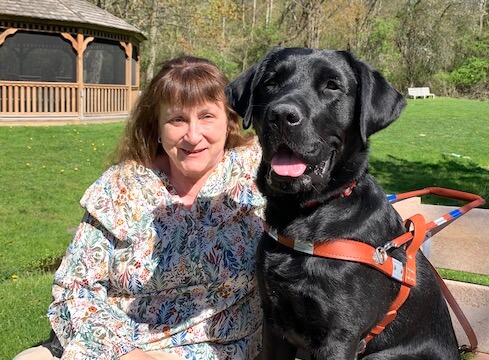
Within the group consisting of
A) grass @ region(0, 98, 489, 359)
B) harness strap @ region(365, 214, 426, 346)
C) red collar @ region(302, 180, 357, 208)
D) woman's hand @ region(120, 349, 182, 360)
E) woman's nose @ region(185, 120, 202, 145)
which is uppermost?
woman's nose @ region(185, 120, 202, 145)

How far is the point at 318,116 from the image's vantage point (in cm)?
226

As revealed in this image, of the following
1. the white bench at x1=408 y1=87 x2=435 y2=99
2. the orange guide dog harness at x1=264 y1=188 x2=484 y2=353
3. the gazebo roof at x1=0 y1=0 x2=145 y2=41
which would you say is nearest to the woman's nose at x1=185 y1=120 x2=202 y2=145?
the orange guide dog harness at x1=264 y1=188 x2=484 y2=353

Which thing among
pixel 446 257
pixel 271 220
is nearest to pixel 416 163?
pixel 446 257

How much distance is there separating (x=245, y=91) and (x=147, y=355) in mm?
1243

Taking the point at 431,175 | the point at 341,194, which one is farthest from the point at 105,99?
the point at 341,194

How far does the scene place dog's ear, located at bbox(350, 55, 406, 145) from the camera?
7.62ft

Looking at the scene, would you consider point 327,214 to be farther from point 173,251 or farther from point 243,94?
point 173,251

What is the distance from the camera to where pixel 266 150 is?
2336 mm

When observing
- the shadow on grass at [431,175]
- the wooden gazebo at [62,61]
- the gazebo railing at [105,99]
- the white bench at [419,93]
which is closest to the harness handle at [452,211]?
the shadow on grass at [431,175]

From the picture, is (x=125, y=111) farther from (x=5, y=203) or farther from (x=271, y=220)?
(x=271, y=220)

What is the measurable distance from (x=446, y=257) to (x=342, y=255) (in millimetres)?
991

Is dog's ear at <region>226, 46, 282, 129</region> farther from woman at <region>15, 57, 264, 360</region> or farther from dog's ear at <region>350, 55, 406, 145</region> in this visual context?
dog's ear at <region>350, 55, 406, 145</region>

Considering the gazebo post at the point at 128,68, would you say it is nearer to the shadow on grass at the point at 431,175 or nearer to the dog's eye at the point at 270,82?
the shadow on grass at the point at 431,175

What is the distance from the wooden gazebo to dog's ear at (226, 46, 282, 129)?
1613 cm
